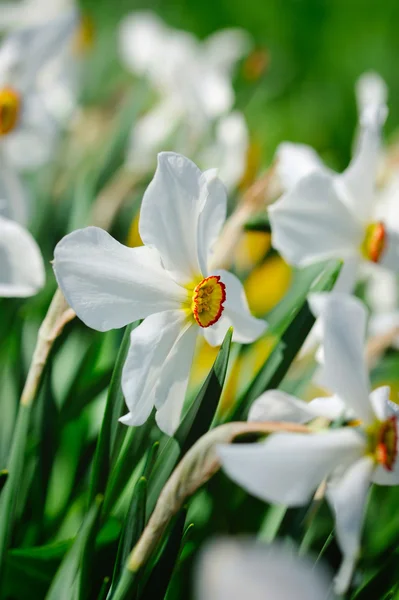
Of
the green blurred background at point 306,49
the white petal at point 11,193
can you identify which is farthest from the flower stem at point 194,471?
the green blurred background at point 306,49

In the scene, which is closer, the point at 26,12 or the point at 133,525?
the point at 133,525

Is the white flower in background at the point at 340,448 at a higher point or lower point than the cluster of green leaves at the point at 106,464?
higher

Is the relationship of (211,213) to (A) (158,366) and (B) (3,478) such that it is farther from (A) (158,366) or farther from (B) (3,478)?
(B) (3,478)

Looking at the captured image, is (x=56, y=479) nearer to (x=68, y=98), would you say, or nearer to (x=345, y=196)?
(x=345, y=196)

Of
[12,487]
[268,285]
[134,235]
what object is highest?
[12,487]

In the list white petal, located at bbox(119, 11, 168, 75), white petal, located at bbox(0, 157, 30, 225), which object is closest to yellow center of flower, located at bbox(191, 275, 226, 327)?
white petal, located at bbox(0, 157, 30, 225)

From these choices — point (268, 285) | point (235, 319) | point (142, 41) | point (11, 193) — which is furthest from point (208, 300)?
point (142, 41)

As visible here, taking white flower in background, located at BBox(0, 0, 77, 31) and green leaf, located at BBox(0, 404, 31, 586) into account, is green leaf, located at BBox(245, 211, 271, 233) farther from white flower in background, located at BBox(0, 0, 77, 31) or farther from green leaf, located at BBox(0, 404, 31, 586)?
white flower in background, located at BBox(0, 0, 77, 31)

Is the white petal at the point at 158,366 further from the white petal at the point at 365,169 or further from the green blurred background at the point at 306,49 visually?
the green blurred background at the point at 306,49
